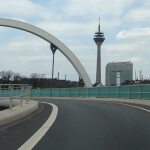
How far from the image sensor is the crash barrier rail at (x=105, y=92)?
33.1m

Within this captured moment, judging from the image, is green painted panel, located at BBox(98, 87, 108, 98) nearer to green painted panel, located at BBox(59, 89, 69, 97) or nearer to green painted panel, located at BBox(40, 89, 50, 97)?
green painted panel, located at BBox(59, 89, 69, 97)

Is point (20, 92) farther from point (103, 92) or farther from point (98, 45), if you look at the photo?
point (98, 45)

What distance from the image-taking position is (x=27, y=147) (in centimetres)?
880

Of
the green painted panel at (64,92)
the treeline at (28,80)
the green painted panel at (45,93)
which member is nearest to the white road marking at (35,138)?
the green painted panel at (64,92)

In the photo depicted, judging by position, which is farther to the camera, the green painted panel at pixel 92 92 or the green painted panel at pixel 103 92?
the green painted panel at pixel 92 92

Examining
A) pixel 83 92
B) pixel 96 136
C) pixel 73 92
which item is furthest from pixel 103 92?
pixel 96 136

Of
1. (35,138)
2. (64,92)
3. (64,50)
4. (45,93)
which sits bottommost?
(35,138)

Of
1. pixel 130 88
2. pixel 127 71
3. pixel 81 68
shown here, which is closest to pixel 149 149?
pixel 130 88

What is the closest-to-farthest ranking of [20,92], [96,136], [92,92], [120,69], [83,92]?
[96,136] → [20,92] → [92,92] → [83,92] → [120,69]

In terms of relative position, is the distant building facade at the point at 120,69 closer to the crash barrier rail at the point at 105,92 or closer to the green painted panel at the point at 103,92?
the crash barrier rail at the point at 105,92

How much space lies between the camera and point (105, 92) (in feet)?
143

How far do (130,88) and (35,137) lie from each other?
26.3 meters

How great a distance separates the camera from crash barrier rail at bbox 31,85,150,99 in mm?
33062

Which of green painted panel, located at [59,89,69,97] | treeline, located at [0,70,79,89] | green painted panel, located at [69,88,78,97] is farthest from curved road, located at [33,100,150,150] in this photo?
treeline, located at [0,70,79,89]
